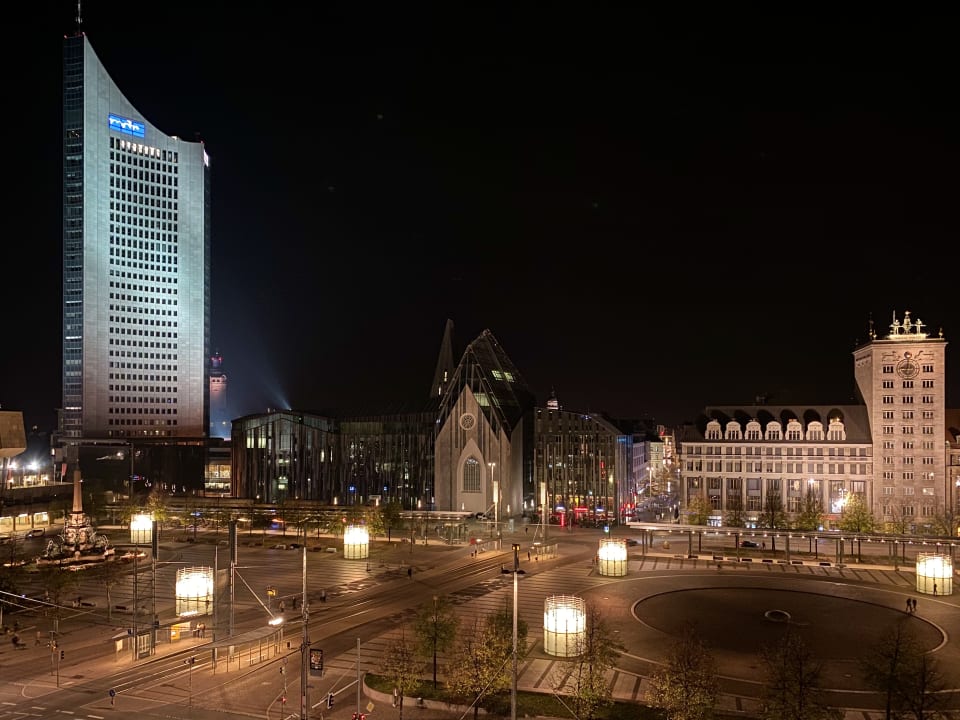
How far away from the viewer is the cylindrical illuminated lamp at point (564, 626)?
1871 inches

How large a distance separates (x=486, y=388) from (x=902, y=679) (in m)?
94.3

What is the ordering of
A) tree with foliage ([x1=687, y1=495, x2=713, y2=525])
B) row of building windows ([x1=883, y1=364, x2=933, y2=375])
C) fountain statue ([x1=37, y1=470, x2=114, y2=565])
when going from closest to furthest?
fountain statue ([x1=37, y1=470, x2=114, y2=565]), tree with foliage ([x1=687, y1=495, x2=713, y2=525]), row of building windows ([x1=883, y1=364, x2=933, y2=375])

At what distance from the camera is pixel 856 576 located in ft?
246

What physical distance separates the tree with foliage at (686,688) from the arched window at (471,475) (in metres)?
89.9

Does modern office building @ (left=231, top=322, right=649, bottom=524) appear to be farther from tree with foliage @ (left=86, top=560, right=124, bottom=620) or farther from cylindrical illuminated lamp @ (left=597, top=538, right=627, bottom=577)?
tree with foliage @ (left=86, top=560, right=124, bottom=620)

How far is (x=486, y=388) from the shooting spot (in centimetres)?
12719

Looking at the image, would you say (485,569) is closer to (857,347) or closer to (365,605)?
(365,605)

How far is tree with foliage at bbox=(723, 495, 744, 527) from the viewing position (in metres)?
101

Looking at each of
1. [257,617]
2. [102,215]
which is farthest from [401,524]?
[102,215]

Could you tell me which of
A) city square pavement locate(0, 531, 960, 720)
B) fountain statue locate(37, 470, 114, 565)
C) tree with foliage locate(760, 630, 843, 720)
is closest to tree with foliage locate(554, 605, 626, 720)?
city square pavement locate(0, 531, 960, 720)

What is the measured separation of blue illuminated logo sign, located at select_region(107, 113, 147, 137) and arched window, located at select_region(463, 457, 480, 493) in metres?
128

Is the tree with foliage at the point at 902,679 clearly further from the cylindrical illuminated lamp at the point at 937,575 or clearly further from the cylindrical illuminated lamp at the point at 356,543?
the cylindrical illuminated lamp at the point at 356,543

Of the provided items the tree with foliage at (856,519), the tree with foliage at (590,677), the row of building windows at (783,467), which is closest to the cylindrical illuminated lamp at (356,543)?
the tree with foliage at (590,677)

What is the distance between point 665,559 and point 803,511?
2823cm
